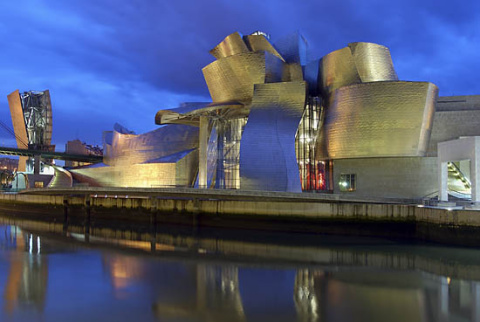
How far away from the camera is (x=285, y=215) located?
20.5 m

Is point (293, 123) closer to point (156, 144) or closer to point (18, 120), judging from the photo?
point (156, 144)

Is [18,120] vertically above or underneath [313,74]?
underneath

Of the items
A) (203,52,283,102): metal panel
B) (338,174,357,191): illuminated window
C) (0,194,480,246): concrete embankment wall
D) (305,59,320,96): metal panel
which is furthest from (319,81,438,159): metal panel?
(0,194,480,246): concrete embankment wall

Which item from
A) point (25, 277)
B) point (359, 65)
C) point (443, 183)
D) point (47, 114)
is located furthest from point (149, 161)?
point (47, 114)

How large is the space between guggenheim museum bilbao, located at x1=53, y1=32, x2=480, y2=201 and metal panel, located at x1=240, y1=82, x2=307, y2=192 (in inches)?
2.3

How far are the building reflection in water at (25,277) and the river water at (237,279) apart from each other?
25 mm

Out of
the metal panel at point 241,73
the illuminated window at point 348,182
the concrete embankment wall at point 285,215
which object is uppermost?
the metal panel at point 241,73

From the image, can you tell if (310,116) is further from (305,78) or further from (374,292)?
(374,292)

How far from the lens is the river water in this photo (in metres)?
8.72

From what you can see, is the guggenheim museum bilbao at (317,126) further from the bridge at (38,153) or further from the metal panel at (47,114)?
the metal panel at (47,114)

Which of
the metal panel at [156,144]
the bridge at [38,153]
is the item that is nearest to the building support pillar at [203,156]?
the metal panel at [156,144]

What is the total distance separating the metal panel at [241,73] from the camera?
80.5 feet

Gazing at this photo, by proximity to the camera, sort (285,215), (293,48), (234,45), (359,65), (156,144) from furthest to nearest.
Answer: (156,144), (293,48), (234,45), (359,65), (285,215)

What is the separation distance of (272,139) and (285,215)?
479cm
